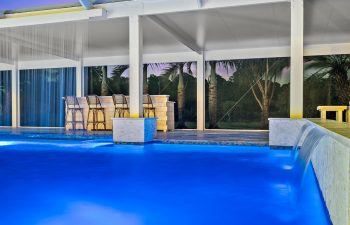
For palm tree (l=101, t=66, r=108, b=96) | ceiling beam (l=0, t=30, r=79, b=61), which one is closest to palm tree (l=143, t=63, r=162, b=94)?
palm tree (l=101, t=66, r=108, b=96)

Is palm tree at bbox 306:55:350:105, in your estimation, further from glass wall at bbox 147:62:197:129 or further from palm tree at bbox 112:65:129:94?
palm tree at bbox 112:65:129:94

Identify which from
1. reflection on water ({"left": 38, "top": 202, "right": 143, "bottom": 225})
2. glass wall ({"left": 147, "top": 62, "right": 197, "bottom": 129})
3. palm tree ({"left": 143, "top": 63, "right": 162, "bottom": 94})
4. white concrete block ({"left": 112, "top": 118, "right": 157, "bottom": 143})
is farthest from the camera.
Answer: palm tree ({"left": 143, "top": 63, "right": 162, "bottom": 94})

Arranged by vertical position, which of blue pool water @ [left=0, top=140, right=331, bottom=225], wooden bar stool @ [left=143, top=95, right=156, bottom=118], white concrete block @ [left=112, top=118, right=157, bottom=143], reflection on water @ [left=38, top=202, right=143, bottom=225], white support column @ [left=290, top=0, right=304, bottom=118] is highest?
white support column @ [left=290, top=0, right=304, bottom=118]

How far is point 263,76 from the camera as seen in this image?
10.8 m

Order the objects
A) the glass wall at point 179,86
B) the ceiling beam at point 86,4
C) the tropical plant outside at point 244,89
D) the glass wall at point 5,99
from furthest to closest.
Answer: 1. the glass wall at point 5,99
2. the glass wall at point 179,86
3. the tropical plant outside at point 244,89
4. the ceiling beam at point 86,4

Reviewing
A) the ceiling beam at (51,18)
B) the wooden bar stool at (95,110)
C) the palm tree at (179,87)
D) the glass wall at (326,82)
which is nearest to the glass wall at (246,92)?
the glass wall at (326,82)

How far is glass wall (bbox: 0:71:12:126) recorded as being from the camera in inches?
510

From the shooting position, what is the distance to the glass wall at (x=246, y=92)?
10.8m

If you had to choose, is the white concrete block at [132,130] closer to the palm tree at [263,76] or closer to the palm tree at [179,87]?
the palm tree at [179,87]

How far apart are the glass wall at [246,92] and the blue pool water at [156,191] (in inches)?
231

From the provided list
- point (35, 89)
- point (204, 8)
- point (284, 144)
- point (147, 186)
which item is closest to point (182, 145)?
point (284, 144)

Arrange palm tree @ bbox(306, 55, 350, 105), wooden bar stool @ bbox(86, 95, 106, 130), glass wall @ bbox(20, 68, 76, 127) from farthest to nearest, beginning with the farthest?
glass wall @ bbox(20, 68, 76, 127), palm tree @ bbox(306, 55, 350, 105), wooden bar stool @ bbox(86, 95, 106, 130)

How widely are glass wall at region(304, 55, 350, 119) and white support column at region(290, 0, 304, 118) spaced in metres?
4.91

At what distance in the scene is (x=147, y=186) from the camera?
317 centimetres
